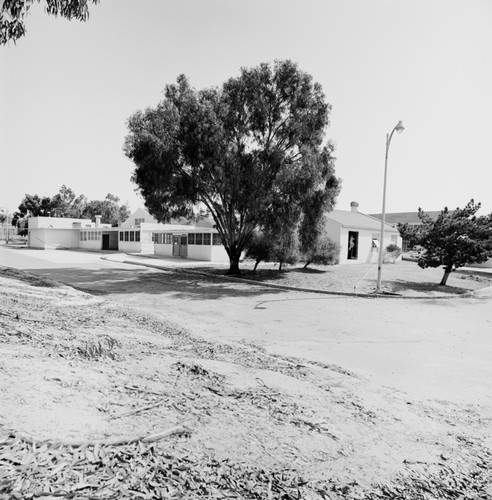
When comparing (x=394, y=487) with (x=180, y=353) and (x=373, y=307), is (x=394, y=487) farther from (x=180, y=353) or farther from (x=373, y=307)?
(x=373, y=307)

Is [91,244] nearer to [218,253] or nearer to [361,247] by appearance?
[218,253]

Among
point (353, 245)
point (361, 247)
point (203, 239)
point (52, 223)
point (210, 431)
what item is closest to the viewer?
point (210, 431)

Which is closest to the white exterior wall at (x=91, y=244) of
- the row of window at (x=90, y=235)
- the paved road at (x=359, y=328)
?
the row of window at (x=90, y=235)

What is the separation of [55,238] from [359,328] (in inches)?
1997

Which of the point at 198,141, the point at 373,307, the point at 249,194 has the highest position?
the point at 198,141

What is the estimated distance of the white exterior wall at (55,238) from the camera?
50.2 m

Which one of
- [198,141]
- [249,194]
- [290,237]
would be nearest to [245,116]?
[198,141]

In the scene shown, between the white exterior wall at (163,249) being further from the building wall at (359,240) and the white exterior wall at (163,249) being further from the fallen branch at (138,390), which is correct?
the fallen branch at (138,390)

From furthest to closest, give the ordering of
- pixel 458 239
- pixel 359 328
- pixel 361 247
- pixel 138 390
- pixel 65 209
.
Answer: pixel 65 209 < pixel 361 247 < pixel 458 239 < pixel 359 328 < pixel 138 390

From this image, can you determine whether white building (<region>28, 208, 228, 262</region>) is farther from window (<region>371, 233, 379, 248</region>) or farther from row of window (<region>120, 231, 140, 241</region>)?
window (<region>371, 233, 379, 248</region>)

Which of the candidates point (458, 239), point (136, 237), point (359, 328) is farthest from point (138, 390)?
point (136, 237)

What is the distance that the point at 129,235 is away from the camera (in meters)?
41.7

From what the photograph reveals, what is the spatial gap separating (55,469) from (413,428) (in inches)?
130

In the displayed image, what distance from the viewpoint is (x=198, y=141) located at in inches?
684
